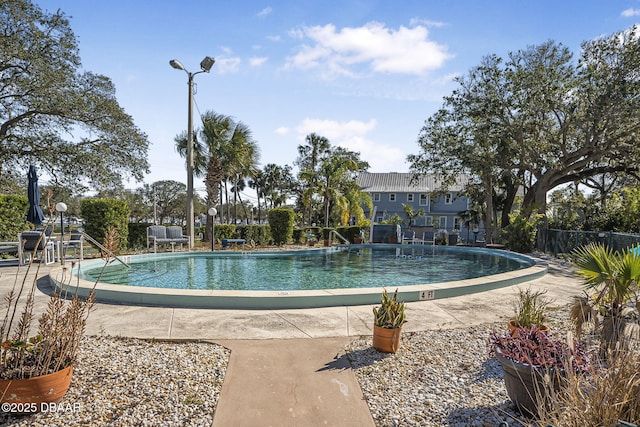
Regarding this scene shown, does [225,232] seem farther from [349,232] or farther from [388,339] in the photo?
[388,339]

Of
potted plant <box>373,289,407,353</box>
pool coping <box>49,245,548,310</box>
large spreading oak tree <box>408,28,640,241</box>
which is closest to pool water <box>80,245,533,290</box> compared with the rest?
pool coping <box>49,245,548,310</box>

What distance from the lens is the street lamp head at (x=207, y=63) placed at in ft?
40.7

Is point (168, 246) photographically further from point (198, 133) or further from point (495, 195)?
point (495, 195)

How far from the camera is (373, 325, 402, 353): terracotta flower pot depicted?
3.54m

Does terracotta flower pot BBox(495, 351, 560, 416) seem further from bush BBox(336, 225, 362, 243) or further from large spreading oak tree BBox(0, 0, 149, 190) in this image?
large spreading oak tree BBox(0, 0, 149, 190)

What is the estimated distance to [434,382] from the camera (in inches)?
118

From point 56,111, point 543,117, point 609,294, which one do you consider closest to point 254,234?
point 56,111

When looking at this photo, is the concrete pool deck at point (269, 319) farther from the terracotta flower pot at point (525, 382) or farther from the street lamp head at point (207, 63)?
the street lamp head at point (207, 63)

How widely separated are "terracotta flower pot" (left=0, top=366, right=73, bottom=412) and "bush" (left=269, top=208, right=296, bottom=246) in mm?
14176

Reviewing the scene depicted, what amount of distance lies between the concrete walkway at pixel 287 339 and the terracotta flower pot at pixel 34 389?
1.10 meters

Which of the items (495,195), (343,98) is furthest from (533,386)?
(495,195)

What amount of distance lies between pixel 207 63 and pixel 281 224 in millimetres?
7577

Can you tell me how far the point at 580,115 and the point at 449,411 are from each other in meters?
18.3

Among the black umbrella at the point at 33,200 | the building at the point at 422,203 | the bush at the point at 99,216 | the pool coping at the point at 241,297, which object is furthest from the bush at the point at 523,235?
the building at the point at 422,203
